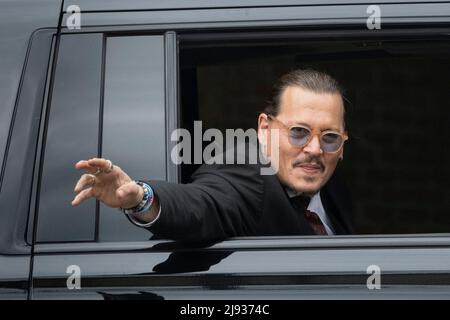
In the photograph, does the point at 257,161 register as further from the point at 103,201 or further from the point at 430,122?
the point at 430,122

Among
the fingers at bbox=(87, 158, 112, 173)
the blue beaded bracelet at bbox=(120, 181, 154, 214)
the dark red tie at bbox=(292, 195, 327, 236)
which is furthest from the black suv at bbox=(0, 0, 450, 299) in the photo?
the dark red tie at bbox=(292, 195, 327, 236)

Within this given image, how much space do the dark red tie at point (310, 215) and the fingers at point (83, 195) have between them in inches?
30.7

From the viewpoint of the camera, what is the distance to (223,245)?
6.94ft

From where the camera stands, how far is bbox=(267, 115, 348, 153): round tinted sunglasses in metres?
2.46

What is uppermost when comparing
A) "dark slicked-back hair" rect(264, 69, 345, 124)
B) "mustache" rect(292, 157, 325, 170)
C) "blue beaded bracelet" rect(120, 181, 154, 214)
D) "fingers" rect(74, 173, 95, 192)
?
"dark slicked-back hair" rect(264, 69, 345, 124)

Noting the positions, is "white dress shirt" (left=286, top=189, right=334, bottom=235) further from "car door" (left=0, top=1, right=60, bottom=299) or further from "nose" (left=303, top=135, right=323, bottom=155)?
"car door" (left=0, top=1, right=60, bottom=299)

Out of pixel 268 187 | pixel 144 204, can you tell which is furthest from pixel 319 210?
pixel 144 204

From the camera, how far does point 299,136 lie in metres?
2.46

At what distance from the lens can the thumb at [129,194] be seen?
6.29ft

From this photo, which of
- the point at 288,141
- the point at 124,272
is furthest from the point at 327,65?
the point at 124,272

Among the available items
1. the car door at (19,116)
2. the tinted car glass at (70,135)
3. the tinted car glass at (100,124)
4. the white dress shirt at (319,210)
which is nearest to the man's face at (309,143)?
the white dress shirt at (319,210)

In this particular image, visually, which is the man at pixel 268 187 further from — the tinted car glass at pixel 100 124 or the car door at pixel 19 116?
the car door at pixel 19 116

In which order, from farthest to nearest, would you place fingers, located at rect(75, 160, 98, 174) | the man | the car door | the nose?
the nose < the car door < the man < fingers, located at rect(75, 160, 98, 174)

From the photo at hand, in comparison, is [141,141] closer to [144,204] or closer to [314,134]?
[144,204]
